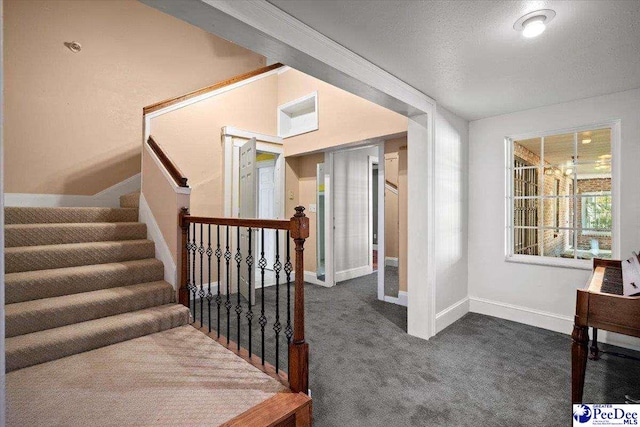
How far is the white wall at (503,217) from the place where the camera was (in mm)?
2643

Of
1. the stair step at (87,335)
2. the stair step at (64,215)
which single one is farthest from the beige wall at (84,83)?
the stair step at (87,335)

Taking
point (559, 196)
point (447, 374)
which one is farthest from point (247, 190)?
point (559, 196)

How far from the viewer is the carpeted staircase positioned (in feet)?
6.88

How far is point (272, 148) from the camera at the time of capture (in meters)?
4.88

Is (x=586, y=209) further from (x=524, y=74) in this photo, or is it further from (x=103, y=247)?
(x=103, y=247)

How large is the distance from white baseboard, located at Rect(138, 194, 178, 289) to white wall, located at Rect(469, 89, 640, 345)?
3286 mm

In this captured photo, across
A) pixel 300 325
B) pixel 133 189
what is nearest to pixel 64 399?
pixel 300 325

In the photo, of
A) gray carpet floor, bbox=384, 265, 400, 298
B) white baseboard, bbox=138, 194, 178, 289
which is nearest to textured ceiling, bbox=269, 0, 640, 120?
white baseboard, bbox=138, 194, 178, 289

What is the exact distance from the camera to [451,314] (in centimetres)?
322

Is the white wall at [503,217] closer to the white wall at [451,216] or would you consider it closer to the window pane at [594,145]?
the white wall at [451,216]

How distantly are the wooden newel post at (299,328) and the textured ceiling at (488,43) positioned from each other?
1.08 meters

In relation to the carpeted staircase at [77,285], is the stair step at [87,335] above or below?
below

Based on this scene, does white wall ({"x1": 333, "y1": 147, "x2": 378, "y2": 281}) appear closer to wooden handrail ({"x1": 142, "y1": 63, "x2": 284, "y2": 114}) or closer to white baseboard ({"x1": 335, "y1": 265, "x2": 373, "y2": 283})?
white baseboard ({"x1": 335, "y1": 265, "x2": 373, "y2": 283})

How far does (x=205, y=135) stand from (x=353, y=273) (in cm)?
321
